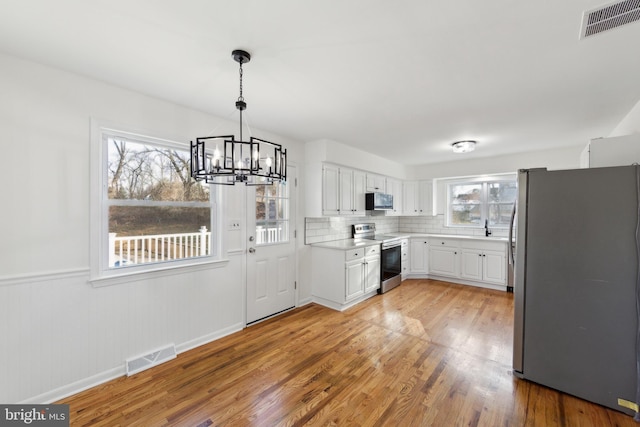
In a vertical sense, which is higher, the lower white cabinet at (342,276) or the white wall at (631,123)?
the white wall at (631,123)

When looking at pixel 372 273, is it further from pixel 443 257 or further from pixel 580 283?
pixel 580 283

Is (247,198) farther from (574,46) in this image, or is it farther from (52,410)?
(574,46)

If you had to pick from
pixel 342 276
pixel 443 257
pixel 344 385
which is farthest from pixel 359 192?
pixel 344 385

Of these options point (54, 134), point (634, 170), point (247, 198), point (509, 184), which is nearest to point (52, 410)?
point (54, 134)

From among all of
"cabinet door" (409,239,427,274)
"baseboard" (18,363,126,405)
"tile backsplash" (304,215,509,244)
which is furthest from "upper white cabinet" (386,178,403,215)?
"baseboard" (18,363,126,405)

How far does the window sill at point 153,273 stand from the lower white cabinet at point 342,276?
1516 millimetres

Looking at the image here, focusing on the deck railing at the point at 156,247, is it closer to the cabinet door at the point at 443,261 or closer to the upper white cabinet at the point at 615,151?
the upper white cabinet at the point at 615,151

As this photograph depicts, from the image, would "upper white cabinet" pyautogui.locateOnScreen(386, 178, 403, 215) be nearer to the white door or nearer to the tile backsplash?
the tile backsplash

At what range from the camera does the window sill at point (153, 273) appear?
229 cm

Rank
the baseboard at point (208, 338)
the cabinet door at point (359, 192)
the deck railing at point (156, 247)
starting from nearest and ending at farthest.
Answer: the deck railing at point (156, 247) → the baseboard at point (208, 338) → the cabinet door at point (359, 192)

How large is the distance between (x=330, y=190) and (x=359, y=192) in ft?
2.74

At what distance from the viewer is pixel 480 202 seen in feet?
18.5

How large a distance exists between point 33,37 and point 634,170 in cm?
418

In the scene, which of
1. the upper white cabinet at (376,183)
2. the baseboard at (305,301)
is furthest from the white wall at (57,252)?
the upper white cabinet at (376,183)
